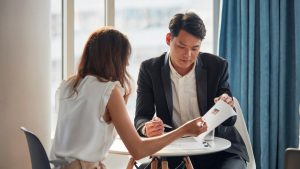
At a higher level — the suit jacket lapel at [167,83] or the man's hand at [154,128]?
the suit jacket lapel at [167,83]

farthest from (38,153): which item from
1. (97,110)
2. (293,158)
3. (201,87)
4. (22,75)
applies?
(22,75)

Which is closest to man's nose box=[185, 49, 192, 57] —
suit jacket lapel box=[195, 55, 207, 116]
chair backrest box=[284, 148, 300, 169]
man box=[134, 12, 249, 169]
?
man box=[134, 12, 249, 169]

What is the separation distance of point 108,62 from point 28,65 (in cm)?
118

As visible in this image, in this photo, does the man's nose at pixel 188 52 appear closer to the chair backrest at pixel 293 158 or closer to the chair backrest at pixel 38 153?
the chair backrest at pixel 38 153

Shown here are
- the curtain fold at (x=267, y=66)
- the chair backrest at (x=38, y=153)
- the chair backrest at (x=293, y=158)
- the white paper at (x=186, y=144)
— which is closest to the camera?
the chair backrest at (x=293, y=158)

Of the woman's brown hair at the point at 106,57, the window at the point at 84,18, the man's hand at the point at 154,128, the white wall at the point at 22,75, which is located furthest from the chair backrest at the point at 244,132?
the window at the point at 84,18

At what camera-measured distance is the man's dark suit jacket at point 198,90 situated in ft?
8.43

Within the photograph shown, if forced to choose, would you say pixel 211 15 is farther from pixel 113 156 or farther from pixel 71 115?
pixel 71 115

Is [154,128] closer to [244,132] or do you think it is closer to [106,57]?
[106,57]

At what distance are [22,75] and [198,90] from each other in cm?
111

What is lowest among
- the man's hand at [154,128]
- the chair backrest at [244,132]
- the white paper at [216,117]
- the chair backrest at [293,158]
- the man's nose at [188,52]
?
the chair backrest at [244,132]

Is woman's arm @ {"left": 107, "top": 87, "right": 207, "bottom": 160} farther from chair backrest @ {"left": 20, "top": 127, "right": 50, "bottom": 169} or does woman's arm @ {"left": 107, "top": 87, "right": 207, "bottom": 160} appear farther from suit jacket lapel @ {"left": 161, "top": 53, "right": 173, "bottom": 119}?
suit jacket lapel @ {"left": 161, "top": 53, "right": 173, "bottom": 119}

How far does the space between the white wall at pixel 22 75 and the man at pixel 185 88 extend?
30.6 inches

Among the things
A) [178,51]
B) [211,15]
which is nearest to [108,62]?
[178,51]
